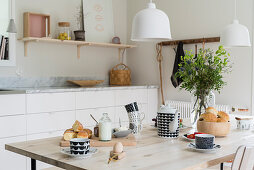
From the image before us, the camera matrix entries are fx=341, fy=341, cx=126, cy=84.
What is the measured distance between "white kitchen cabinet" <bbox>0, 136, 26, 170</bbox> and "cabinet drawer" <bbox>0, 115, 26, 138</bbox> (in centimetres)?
5

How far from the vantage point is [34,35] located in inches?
176

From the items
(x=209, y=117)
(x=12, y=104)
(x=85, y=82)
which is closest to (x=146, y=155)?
(x=209, y=117)

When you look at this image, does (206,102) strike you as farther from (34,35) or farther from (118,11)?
(118,11)

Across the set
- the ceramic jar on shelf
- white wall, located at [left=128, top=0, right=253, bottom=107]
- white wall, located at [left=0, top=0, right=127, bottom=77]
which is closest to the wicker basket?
white wall, located at [left=0, top=0, right=127, bottom=77]

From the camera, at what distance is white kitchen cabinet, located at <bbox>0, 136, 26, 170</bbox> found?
140 inches

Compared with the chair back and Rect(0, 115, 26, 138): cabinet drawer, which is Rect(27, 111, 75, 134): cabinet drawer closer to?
Rect(0, 115, 26, 138): cabinet drawer

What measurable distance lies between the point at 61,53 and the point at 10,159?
1.77 meters

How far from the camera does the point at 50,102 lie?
12.8 feet

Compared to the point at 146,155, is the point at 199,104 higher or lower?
higher

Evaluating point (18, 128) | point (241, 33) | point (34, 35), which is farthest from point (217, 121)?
point (34, 35)

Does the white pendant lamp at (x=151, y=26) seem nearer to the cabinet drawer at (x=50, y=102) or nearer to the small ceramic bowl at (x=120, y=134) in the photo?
the small ceramic bowl at (x=120, y=134)

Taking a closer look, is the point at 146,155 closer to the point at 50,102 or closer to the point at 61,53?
the point at 50,102

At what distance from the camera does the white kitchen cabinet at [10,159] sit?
3.56 metres

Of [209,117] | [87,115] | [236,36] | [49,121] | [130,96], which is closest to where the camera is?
[209,117]
